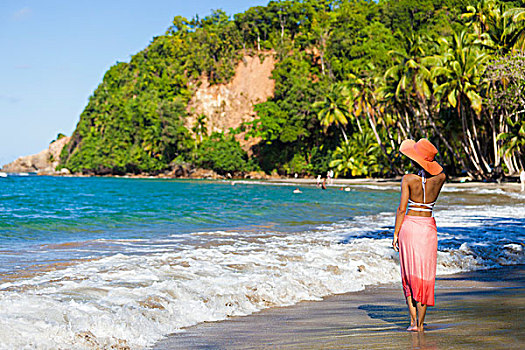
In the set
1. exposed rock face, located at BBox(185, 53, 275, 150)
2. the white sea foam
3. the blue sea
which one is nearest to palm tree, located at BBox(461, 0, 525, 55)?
the blue sea

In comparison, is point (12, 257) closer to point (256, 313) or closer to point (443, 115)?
point (256, 313)

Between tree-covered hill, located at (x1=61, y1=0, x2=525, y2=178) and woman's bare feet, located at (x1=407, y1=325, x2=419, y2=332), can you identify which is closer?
woman's bare feet, located at (x1=407, y1=325, x2=419, y2=332)

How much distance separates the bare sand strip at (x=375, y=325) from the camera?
4133mm

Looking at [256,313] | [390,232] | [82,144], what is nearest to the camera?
[256,313]

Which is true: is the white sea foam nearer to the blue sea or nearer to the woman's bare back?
the blue sea

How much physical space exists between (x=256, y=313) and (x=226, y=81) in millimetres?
81005

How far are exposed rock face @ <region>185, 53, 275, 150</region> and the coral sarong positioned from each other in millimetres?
76318

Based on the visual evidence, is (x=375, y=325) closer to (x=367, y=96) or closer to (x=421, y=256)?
(x=421, y=256)

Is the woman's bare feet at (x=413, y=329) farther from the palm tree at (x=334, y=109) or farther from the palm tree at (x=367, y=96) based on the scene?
the palm tree at (x=334, y=109)

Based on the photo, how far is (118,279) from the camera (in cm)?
709

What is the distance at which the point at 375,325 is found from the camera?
4.77 metres

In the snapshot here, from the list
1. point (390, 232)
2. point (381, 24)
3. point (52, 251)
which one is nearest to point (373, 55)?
point (381, 24)

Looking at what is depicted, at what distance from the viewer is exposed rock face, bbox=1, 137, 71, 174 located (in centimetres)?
13350

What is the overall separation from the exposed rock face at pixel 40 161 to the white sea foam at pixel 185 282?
430ft
